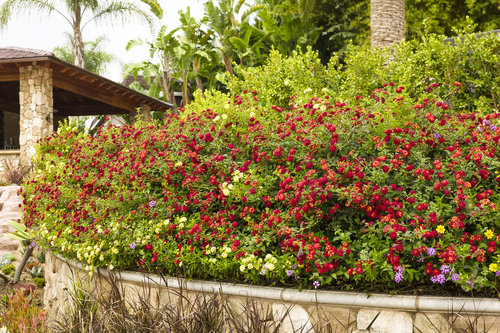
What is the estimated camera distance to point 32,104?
12.4 metres

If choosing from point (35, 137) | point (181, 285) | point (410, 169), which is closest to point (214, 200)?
point (181, 285)

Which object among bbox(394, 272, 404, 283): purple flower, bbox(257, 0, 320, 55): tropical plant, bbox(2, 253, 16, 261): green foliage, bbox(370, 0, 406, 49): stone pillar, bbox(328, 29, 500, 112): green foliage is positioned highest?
bbox(257, 0, 320, 55): tropical plant

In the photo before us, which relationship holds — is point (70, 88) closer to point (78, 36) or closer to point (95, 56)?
point (78, 36)

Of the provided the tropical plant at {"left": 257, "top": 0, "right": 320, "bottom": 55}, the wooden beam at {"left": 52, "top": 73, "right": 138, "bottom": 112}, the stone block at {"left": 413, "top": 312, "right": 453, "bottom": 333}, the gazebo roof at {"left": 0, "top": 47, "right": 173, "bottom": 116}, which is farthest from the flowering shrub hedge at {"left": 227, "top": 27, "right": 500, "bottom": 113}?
the tropical plant at {"left": 257, "top": 0, "right": 320, "bottom": 55}

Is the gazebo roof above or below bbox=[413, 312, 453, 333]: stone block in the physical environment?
above

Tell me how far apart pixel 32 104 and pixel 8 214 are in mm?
3877

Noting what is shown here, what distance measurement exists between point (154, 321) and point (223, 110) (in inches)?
95.0

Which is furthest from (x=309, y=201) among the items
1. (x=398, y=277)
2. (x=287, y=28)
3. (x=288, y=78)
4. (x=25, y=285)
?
(x=287, y=28)

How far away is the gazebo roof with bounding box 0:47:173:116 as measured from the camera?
471 inches

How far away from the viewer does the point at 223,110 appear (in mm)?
4996

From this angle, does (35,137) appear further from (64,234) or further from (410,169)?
(410,169)

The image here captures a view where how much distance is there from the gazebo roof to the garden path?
345 centimetres

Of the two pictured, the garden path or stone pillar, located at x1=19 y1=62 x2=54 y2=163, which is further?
stone pillar, located at x1=19 y1=62 x2=54 y2=163

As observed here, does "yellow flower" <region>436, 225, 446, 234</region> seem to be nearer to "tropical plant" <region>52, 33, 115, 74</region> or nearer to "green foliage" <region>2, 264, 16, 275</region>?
"green foliage" <region>2, 264, 16, 275</region>
